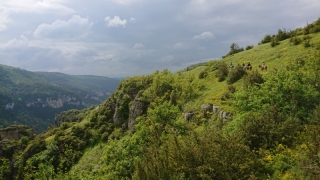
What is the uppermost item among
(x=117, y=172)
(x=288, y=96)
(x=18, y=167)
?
(x=288, y=96)

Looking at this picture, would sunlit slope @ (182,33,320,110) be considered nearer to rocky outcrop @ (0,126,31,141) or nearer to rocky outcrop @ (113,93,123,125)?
rocky outcrop @ (113,93,123,125)

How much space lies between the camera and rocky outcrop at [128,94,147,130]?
42.7 metres

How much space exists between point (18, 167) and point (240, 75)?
48097 mm

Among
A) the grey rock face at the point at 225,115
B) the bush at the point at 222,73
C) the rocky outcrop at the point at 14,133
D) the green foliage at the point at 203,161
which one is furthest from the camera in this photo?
the rocky outcrop at the point at 14,133

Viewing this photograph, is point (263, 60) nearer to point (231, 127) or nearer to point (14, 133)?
point (231, 127)

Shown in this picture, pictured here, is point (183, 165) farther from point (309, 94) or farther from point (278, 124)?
point (309, 94)

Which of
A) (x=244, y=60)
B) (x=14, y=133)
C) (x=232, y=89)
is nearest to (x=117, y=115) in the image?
(x=244, y=60)

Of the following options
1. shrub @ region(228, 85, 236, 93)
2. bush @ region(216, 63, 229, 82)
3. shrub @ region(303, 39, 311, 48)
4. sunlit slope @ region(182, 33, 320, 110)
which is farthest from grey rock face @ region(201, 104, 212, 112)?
shrub @ region(303, 39, 311, 48)

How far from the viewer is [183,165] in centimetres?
1372

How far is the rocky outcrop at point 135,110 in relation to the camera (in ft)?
140

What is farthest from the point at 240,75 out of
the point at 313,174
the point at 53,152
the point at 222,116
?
the point at 53,152

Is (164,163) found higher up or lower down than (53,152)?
higher up

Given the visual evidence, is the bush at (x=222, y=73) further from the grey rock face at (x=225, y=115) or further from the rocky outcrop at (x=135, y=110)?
the rocky outcrop at (x=135, y=110)

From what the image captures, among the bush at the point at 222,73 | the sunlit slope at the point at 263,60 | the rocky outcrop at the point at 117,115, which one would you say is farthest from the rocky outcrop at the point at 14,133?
the bush at the point at 222,73
